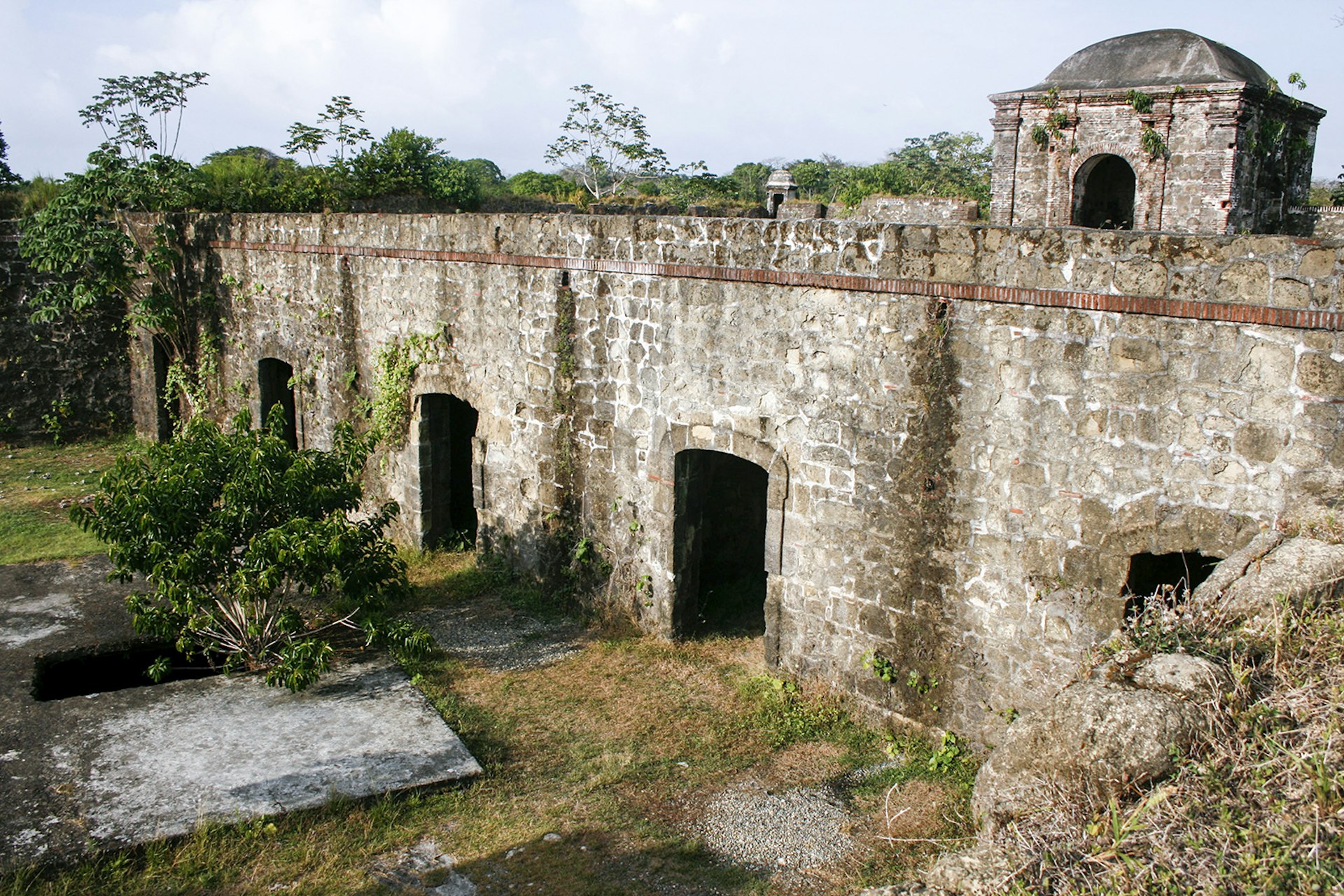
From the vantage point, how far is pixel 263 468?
7.30 meters

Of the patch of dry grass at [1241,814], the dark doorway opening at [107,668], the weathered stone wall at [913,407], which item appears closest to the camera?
the patch of dry grass at [1241,814]

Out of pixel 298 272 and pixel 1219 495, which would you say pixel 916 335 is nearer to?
pixel 1219 495

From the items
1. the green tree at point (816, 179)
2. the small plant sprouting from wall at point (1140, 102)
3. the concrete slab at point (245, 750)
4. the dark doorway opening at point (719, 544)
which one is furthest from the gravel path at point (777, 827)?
the green tree at point (816, 179)

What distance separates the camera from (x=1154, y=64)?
60.6 feet

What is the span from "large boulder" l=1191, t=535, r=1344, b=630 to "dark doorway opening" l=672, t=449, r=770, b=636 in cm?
424

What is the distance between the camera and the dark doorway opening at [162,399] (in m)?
14.7

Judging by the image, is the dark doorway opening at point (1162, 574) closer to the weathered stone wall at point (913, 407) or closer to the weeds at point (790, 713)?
the weathered stone wall at point (913, 407)

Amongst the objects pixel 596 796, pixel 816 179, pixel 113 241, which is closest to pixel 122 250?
pixel 113 241

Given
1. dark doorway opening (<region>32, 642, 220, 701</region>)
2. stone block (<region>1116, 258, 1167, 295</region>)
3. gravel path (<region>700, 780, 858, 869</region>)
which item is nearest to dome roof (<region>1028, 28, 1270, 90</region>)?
stone block (<region>1116, 258, 1167, 295</region>)

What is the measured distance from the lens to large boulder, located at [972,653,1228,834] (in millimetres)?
3627

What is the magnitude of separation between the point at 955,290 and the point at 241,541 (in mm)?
5151

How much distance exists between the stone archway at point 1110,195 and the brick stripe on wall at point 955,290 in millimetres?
15164

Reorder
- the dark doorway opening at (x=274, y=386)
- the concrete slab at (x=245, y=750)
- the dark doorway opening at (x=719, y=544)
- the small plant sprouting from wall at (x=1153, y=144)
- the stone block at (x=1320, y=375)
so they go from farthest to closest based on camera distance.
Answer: the small plant sprouting from wall at (x=1153, y=144), the dark doorway opening at (x=274, y=386), the dark doorway opening at (x=719, y=544), the concrete slab at (x=245, y=750), the stone block at (x=1320, y=375)

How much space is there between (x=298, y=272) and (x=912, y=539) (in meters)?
8.20
